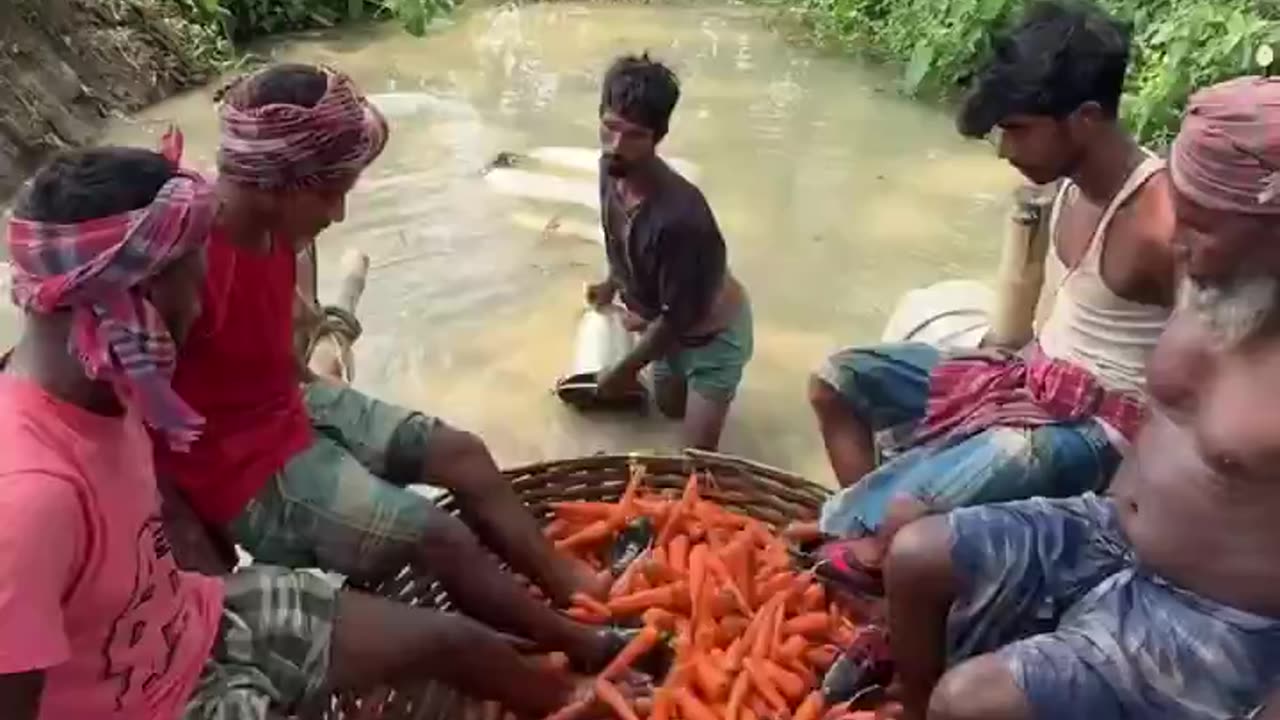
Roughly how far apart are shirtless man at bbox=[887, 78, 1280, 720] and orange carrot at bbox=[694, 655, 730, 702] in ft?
2.24

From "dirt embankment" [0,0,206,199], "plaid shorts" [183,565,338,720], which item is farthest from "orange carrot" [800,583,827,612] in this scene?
"dirt embankment" [0,0,206,199]

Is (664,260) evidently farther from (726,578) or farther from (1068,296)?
(1068,296)

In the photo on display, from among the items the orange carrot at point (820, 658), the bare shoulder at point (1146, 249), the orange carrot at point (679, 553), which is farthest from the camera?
the orange carrot at point (679, 553)

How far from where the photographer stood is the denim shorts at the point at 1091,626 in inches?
84.4

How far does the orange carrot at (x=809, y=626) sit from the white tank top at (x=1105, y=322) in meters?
0.65

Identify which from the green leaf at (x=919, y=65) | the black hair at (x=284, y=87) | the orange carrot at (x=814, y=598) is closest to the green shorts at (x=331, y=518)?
the black hair at (x=284, y=87)

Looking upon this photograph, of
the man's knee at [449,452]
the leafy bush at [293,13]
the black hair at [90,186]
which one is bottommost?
the leafy bush at [293,13]

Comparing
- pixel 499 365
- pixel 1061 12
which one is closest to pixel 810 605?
pixel 1061 12

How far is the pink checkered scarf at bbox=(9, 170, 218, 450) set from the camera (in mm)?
1861

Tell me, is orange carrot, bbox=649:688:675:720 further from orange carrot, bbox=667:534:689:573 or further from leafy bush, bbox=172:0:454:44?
leafy bush, bbox=172:0:454:44

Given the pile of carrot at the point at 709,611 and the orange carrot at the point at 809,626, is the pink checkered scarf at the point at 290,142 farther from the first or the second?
the orange carrot at the point at 809,626

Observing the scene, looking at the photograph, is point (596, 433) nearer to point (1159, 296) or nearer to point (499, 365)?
point (499, 365)

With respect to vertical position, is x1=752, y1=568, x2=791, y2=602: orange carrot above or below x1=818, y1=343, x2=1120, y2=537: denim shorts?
below

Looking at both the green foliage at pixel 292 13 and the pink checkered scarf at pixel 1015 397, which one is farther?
the green foliage at pixel 292 13
